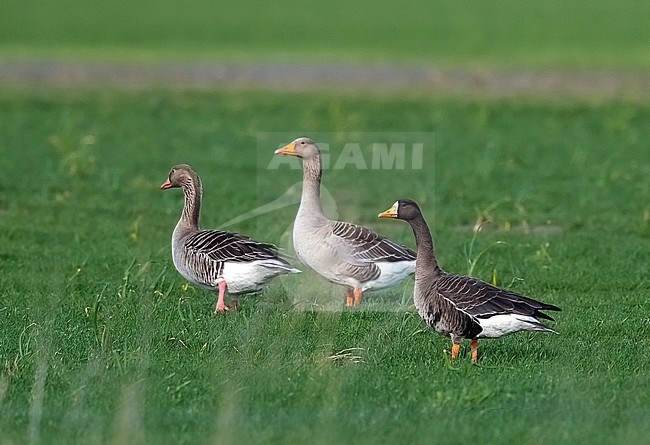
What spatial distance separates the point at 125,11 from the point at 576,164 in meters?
39.0

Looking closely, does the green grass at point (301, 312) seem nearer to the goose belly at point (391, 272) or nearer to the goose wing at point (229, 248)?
the goose belly at point (391, 272)

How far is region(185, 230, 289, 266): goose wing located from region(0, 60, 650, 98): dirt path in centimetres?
2180

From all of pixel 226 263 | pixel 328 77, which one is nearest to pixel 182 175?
pixel 226 263

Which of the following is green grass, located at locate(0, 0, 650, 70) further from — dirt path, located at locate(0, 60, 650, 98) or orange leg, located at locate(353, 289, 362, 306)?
orange leg, located at locate(353, 289, 362, 306)

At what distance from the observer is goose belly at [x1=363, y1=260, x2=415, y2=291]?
11266 millimetres

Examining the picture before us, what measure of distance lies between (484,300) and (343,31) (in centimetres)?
4150

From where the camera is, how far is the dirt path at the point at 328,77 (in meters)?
33.1

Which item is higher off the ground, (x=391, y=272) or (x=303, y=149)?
(x=303, y=149)

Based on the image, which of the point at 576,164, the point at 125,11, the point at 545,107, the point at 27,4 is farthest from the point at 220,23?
the point at 576,164

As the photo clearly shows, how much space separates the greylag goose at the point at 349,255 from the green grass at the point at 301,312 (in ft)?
1.00

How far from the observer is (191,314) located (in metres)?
10.4

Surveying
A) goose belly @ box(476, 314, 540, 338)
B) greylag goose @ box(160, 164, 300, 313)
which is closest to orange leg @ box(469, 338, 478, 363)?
goose belly @ box(476, 314, 540, 338)

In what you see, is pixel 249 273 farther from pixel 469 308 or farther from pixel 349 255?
pixel 469 308

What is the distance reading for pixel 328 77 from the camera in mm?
35406
